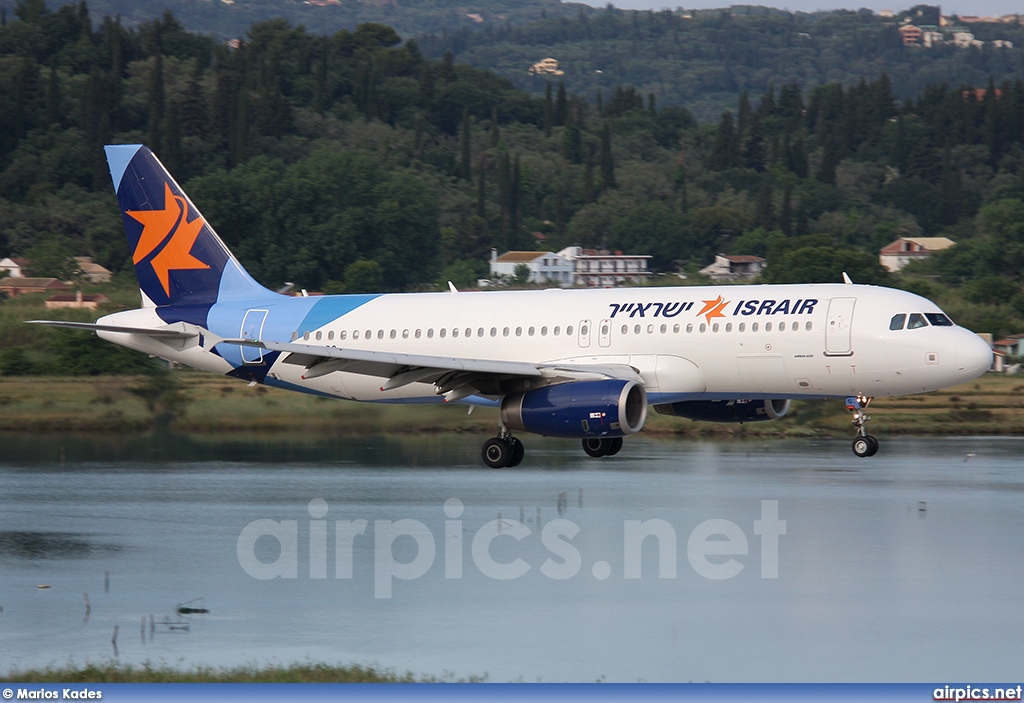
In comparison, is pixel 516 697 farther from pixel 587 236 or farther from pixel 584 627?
pixel 587 236

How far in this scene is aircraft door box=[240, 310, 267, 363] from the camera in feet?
126

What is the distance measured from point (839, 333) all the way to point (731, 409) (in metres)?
4.60

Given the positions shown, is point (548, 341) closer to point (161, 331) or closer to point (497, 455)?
point (497, 455)

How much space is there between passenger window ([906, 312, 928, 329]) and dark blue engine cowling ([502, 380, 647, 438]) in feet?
21.1

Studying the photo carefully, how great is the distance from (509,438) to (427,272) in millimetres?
118414

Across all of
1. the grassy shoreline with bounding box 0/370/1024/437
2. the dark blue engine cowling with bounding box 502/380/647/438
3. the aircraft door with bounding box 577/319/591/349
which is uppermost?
the aircraft door with bounding box 577/319/591/349

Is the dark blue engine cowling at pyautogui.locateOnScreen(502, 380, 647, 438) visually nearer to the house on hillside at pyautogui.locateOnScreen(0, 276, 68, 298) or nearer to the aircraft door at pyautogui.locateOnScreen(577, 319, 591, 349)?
the aircraft door at pyautogui.locateOnScreen(577, 319, 591, 349)

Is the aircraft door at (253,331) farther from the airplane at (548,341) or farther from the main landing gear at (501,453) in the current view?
the main landing gear at (501,453)

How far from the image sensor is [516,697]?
15.9m

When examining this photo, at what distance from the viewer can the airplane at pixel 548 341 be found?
32.8 metres

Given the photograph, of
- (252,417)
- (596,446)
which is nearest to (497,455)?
(596,446)

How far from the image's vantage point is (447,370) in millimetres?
33344

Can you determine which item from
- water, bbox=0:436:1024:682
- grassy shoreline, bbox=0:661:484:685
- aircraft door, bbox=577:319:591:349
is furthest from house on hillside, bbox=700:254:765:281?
grassy shoreline, bbox=0:661:484:685

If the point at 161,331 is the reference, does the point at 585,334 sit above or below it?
above
